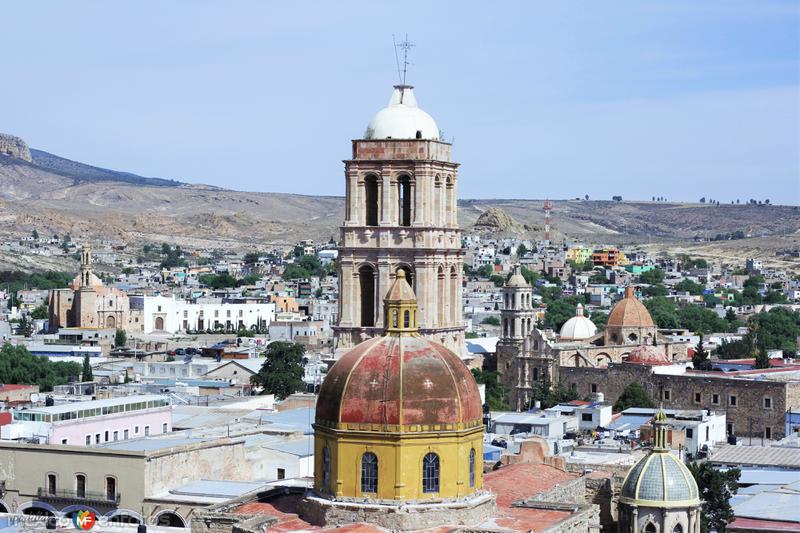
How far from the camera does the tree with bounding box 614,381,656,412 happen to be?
2948 inches

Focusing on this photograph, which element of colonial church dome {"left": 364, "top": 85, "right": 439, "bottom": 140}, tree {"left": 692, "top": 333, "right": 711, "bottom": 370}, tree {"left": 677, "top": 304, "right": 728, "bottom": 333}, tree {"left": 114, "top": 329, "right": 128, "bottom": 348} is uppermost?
colonial church dome {"left": 364, "top": 85, "right": 439, "bottom": 140}

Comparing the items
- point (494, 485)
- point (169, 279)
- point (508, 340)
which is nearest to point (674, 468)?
point (494, 485)

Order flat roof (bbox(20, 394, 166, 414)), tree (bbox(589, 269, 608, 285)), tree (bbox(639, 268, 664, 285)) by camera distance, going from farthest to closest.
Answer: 1. tree (bbox(589, 269, 608, 285))
2. tree (bbox(639, 268, 664, 285))
3. flat roof (bbox(20, 394, 166, 414))

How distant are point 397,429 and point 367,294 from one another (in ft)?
61.5

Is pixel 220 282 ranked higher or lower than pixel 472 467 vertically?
higher

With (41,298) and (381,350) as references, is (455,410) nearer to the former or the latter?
(381,350)

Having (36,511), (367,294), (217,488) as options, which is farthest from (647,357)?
(36,511)

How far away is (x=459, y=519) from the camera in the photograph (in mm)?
35281

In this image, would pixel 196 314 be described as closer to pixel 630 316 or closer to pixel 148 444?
pixel 630 316

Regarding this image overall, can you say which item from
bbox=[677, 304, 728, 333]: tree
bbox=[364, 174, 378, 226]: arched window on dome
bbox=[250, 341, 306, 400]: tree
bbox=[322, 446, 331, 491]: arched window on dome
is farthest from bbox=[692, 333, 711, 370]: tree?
bbox=[322, 446, 331, 491]: arched window on dome

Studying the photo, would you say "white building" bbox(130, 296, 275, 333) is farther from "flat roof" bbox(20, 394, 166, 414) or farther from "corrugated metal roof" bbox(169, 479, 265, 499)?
"corrugated metal roof" bbox(169, 479, 265, 499)

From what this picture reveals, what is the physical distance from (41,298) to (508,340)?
250ft

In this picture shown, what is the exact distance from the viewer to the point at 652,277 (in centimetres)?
18962

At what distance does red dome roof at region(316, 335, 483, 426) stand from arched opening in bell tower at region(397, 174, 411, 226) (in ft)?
56.5
